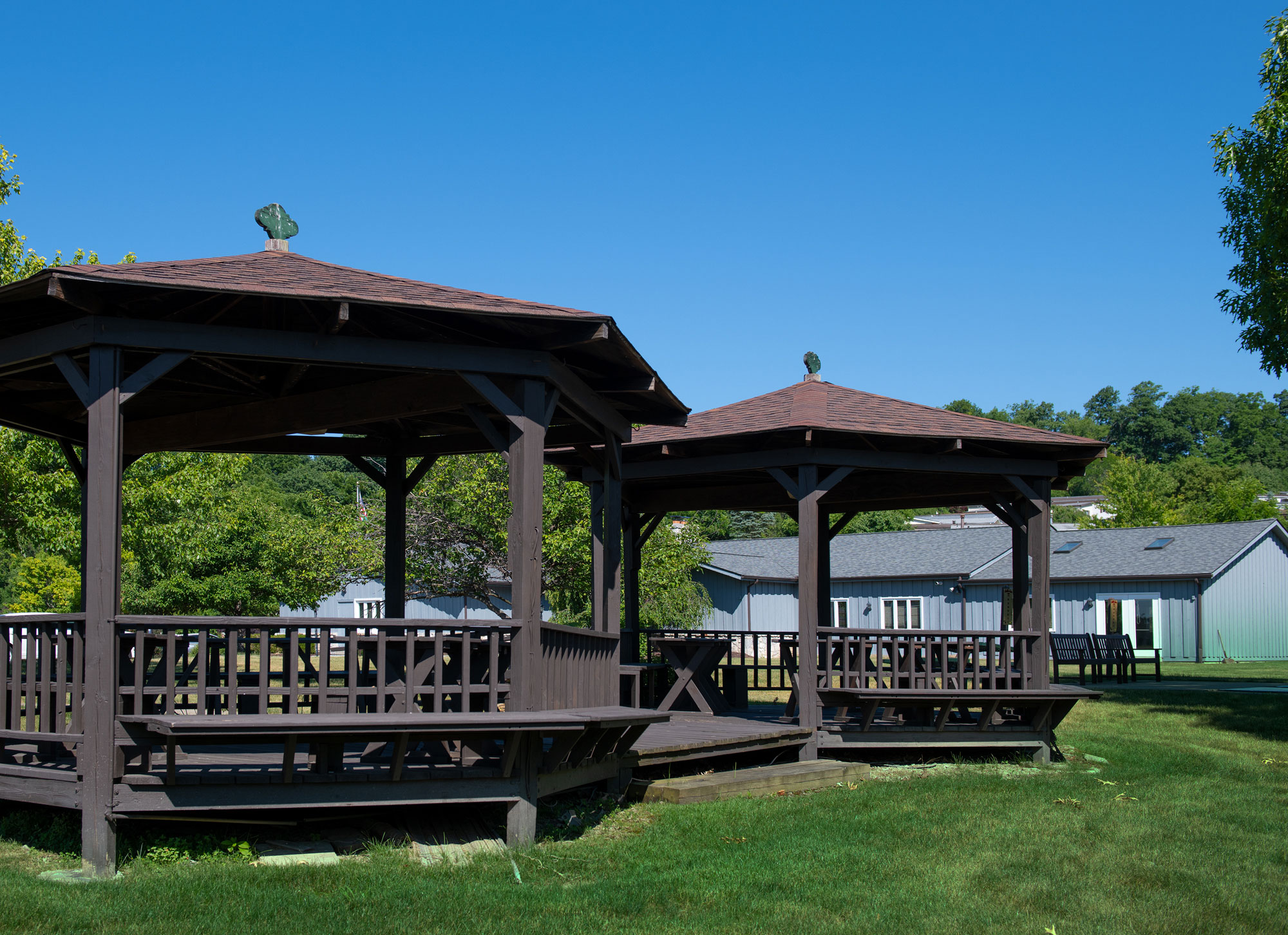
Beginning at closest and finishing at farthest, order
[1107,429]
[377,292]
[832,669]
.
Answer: [377,292], [832,669], [1107,429]

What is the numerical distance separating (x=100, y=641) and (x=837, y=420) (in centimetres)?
753

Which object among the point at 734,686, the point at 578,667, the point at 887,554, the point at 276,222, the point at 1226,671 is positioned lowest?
the point at 1226,671

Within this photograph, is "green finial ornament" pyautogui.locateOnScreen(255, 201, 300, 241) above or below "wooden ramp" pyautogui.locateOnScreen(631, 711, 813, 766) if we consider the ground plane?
above

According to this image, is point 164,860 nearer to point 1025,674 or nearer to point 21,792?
point 21,792

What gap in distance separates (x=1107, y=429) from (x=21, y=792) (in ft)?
398

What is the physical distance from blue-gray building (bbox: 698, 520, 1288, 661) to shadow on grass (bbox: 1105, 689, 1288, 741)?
12518 mm

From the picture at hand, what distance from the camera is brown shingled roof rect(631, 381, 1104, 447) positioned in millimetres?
12086

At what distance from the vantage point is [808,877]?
725cm

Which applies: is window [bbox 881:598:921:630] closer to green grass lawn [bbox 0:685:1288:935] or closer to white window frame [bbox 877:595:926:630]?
white window frame [bbox 877:595:926:630]

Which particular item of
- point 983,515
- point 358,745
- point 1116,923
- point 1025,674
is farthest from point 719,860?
point 983,515

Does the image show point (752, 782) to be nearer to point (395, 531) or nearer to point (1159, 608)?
point (395, 531)

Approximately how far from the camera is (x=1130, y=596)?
36.7 metres

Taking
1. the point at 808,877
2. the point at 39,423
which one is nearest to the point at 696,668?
the point at 808,877

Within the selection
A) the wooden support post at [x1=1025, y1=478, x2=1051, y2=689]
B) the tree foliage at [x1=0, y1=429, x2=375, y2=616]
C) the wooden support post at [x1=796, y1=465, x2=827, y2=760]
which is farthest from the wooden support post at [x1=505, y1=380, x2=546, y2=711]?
the tree foliage at [x1=0, y1=429, x2=375, y2=616]
